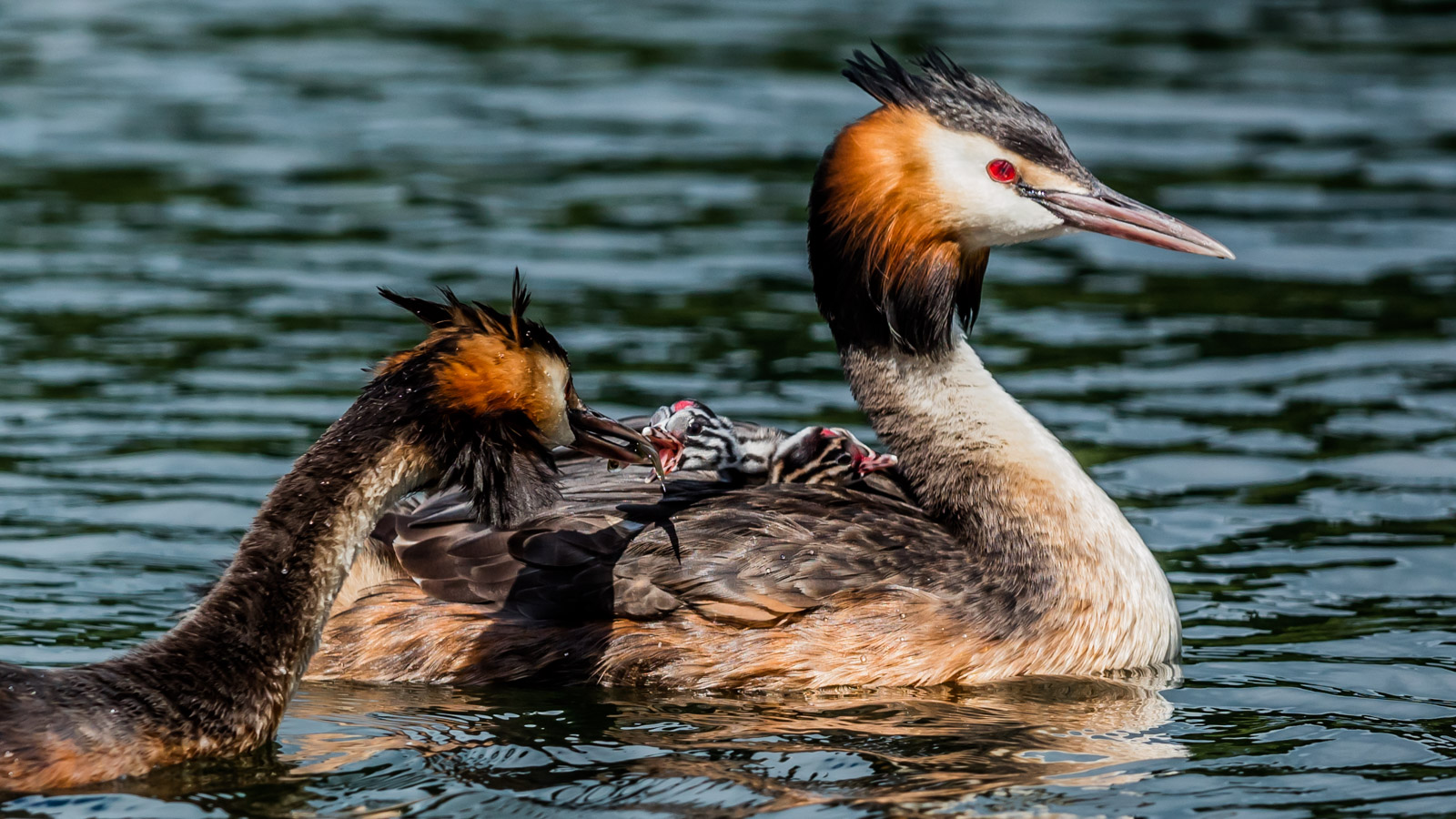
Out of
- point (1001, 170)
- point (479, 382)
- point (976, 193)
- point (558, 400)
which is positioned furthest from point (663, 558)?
point (1001, 170)

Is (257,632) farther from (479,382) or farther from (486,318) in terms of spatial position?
(486,318)

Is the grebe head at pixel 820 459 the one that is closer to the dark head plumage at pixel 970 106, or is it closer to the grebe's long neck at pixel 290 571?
the dark head plumage at pixel 970 106

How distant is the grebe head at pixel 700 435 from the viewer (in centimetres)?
785

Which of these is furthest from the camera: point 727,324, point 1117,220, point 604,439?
point 727,324

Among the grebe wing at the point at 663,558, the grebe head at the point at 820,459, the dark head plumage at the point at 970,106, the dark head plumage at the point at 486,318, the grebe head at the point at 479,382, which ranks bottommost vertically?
the grebe wing at the point at 663,558

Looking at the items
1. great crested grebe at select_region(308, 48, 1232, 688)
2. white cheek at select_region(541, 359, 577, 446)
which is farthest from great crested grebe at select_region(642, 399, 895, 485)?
white cheek at select_region(541, 359, 577, 446)

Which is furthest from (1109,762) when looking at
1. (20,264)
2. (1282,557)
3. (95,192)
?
(95,192)

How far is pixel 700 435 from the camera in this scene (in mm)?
7902

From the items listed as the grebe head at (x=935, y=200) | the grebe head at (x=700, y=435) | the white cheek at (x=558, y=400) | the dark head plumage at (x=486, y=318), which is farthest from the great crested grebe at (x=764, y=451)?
the dark head plumage at (x=486, y=318)

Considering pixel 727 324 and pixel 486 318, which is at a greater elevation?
pixel 486 318

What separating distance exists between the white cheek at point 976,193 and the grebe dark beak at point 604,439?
1682mm

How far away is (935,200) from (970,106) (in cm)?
39

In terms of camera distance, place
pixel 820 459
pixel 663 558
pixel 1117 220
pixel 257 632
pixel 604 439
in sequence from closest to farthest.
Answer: pixel 257 632 → pixel 604 439 → pixel 663 558 → pixel 1117 220 → pixel 820 459

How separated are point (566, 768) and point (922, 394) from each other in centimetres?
229
